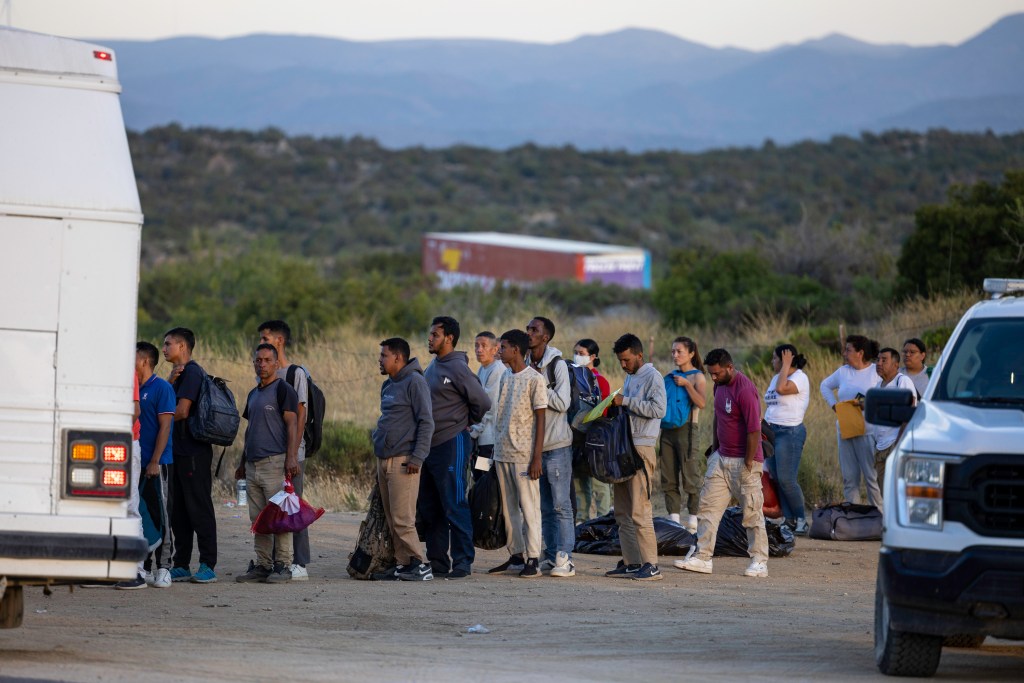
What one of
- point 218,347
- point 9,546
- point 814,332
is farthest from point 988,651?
point 218,347

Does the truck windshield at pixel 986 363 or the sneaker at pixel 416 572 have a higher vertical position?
the truck windshield at pixel 986 363

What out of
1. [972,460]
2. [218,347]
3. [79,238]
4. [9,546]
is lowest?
[218,347]

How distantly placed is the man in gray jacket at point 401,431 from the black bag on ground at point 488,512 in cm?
77

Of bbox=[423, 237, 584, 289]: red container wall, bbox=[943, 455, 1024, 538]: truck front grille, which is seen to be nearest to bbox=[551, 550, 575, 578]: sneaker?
bbox=[943, 455, 1024, 538]: truck front grille

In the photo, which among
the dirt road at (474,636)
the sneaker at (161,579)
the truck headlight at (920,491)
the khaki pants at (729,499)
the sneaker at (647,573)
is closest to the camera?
the truck headlight at (920,491)

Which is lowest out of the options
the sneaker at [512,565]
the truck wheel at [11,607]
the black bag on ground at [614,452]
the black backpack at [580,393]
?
the sneaker at [512,565]

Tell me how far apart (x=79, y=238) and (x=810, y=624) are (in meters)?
5.75

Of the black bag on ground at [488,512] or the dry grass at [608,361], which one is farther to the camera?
the dry grass at [608,361]

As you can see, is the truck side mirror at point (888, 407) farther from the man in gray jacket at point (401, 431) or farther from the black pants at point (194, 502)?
the black pants at point (194, 502)

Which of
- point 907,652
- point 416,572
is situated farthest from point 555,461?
point 907,652

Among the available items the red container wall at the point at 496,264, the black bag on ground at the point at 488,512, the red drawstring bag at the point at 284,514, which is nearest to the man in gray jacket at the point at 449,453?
the black bag on ground at the point at 488,512

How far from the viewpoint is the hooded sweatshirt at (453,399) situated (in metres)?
12.3

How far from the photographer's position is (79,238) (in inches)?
298

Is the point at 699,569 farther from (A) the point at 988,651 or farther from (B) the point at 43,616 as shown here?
(B) the point at 43,616
